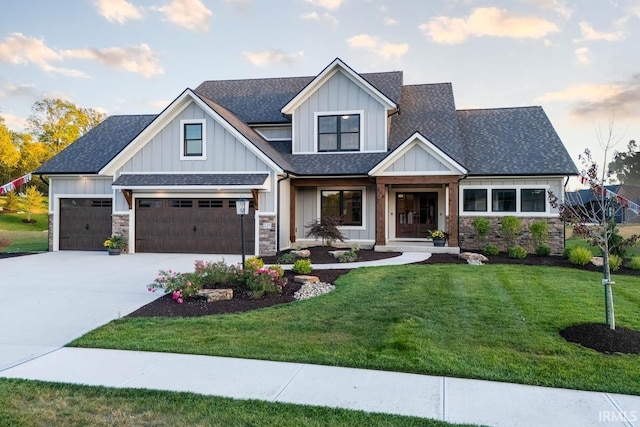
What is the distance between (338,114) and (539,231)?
9.21 m

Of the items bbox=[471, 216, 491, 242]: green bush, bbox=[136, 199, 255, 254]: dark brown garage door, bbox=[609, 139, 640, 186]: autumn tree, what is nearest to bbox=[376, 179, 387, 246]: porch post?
bbox=[471, 216, 491, 242]: green bush

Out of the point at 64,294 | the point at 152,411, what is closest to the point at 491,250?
the point at 64,294

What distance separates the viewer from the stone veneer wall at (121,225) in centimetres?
1622

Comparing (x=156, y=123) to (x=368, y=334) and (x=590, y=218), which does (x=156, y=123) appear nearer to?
(x=368, y=334)

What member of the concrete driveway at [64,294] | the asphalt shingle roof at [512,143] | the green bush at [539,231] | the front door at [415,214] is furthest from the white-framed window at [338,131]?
the green bush at [539,231]

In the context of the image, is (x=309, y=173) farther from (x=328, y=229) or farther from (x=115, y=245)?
(x=115, y=245)

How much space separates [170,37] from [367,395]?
17.1 m

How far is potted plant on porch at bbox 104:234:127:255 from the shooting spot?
618 inches

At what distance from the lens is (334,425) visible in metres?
3.49

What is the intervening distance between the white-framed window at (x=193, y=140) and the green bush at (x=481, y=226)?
10.9 metres

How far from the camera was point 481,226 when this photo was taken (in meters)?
15.9

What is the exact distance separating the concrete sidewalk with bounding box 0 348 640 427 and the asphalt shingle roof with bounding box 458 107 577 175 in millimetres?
13018

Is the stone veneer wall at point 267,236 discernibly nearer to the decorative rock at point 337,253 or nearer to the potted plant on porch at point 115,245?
the decorative rock at point 337,253

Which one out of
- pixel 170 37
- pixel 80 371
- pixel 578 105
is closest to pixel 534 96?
pixel 578 105
